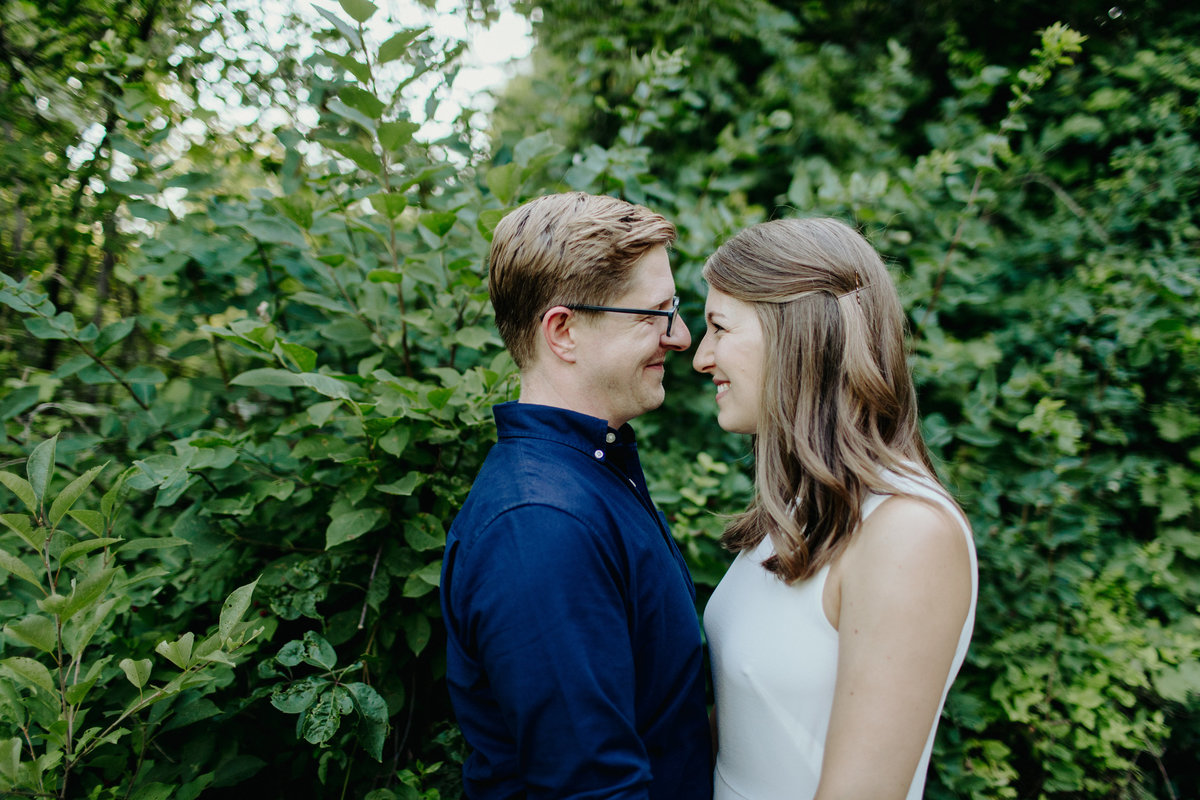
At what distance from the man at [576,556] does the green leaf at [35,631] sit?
73cm

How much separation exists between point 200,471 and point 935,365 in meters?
2.76

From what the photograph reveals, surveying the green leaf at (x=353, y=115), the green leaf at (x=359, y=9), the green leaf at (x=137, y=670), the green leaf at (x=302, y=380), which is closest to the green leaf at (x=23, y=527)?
the green leaf at (x=137, y=670)

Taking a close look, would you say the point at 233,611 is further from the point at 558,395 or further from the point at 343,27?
the point at 343,27

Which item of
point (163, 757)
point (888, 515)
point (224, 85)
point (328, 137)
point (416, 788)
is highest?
A: point (224, 85)

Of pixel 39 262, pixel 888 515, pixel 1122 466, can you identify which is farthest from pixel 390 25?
pixel 1122 466

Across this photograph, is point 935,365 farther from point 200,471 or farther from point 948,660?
point 200,471

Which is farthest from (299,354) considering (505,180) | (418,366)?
(505,180)

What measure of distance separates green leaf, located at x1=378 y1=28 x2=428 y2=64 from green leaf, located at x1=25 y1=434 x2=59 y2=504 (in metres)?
1.21

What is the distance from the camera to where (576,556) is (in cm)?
118

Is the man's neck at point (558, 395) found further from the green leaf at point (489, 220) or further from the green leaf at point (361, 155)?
the green leaf at point (361, 155)

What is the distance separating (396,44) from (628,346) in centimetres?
101

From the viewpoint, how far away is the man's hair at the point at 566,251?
58.7 inches

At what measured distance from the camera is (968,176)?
322 cm

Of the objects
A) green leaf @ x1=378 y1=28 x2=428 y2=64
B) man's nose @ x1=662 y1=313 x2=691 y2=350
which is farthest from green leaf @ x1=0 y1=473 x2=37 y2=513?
man's nose @ x1=662 y1=313 x2=691 y2=350
